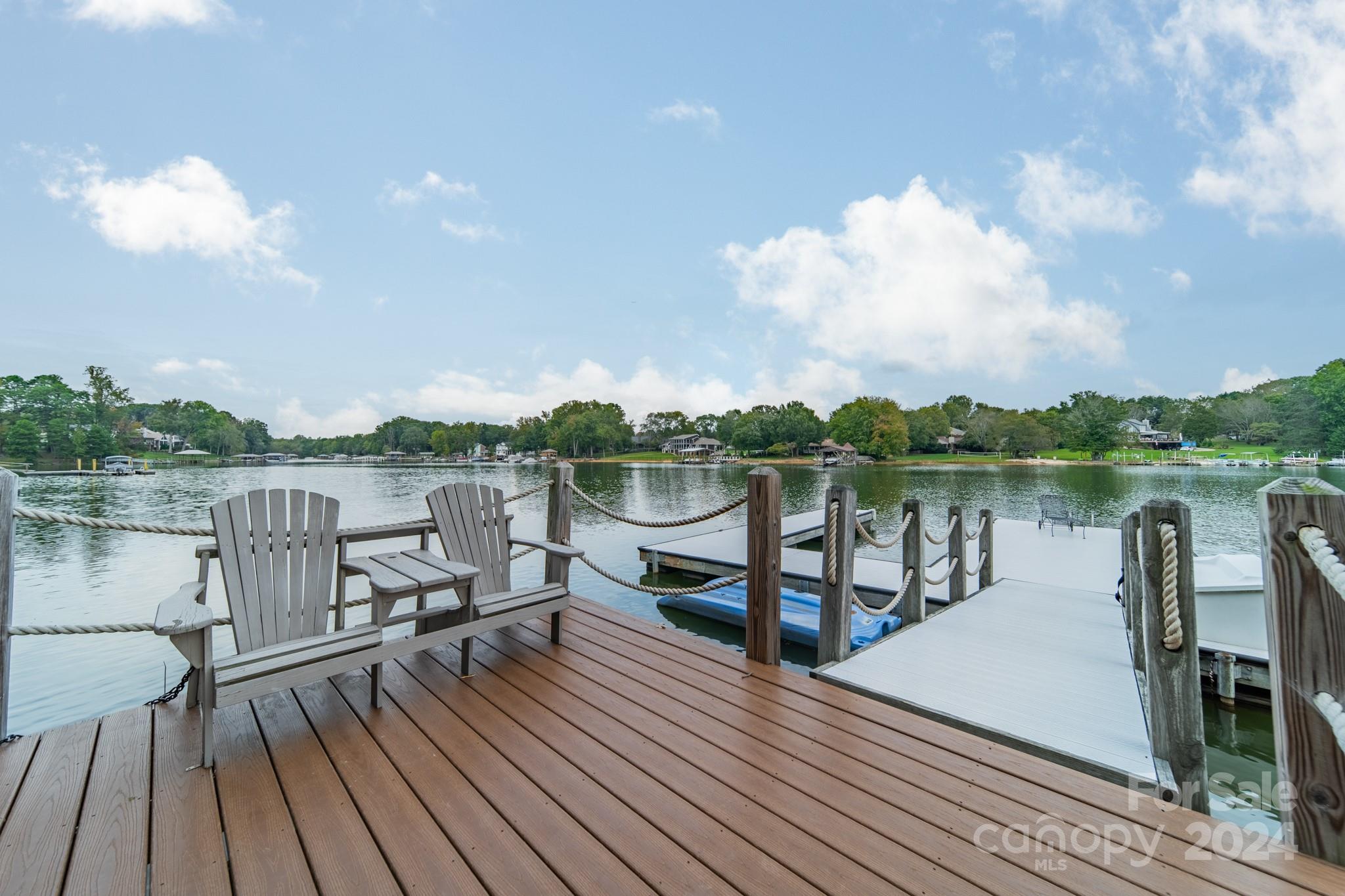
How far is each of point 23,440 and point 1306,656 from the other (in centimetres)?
6411

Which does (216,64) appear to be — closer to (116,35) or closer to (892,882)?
(116,35)

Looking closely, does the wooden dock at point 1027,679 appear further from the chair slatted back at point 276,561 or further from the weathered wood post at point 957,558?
the chair slatted back at point 276,561

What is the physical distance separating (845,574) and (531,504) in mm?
20980

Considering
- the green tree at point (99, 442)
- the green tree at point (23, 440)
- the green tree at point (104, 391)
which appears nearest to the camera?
the green tree at point (23, 440)

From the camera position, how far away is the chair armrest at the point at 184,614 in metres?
1.64

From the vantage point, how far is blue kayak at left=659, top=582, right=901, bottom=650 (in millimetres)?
5695

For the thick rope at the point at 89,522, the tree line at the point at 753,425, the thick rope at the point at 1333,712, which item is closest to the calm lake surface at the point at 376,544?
the thick rope at the point at 89,522

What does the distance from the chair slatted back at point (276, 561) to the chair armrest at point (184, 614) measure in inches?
5.3

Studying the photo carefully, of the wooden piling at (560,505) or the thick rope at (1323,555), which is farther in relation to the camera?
the wooden piling at (560,505)

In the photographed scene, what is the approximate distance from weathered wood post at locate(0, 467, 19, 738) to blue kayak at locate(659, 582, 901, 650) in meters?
4.36

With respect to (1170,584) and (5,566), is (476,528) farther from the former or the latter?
(1170,584)

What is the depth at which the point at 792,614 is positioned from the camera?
633 centimetres

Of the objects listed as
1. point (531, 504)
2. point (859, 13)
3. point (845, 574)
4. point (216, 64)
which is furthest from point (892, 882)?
point (859, 13)

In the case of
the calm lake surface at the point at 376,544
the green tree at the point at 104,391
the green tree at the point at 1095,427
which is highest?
the green tree at the point at 104,391
